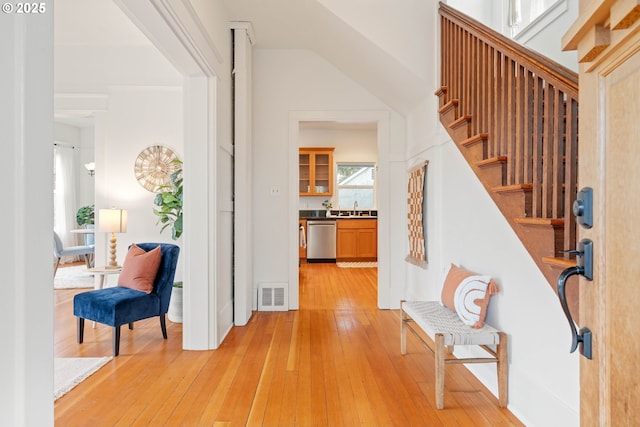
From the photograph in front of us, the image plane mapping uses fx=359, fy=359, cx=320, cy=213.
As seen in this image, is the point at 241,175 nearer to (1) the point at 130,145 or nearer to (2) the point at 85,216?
(1) the point at 130,145

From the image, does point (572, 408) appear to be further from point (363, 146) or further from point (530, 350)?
point (363, 146)

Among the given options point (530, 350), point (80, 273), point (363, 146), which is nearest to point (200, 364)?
point (530, 350)

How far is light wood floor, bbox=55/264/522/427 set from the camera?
1.94m

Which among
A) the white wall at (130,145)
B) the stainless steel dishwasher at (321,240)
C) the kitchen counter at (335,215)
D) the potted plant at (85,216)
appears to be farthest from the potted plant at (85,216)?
the stainless steel dishwasher at (321,240)

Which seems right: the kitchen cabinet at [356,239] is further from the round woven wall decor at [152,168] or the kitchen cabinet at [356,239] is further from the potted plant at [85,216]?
the potted plant at [85,216]

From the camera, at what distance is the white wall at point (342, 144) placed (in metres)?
8.10

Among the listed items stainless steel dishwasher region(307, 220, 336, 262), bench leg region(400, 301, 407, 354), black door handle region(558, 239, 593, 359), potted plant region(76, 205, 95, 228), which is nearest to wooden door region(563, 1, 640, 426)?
black door handle region(558, 239, 593, 359)

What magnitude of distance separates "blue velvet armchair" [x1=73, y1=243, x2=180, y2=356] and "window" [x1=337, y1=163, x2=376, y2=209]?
5509 mm

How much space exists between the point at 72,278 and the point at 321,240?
4448 mm

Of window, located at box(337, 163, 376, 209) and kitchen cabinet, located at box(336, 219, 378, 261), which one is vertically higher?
window, located at box(337, 163, 376, 209)

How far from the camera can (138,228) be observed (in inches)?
177

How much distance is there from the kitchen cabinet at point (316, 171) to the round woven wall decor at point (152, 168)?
3.86 m

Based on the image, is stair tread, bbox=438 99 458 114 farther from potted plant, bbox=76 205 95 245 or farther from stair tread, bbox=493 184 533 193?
potted plant, bbox=76 205 95 245

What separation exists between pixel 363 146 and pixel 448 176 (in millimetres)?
5426
